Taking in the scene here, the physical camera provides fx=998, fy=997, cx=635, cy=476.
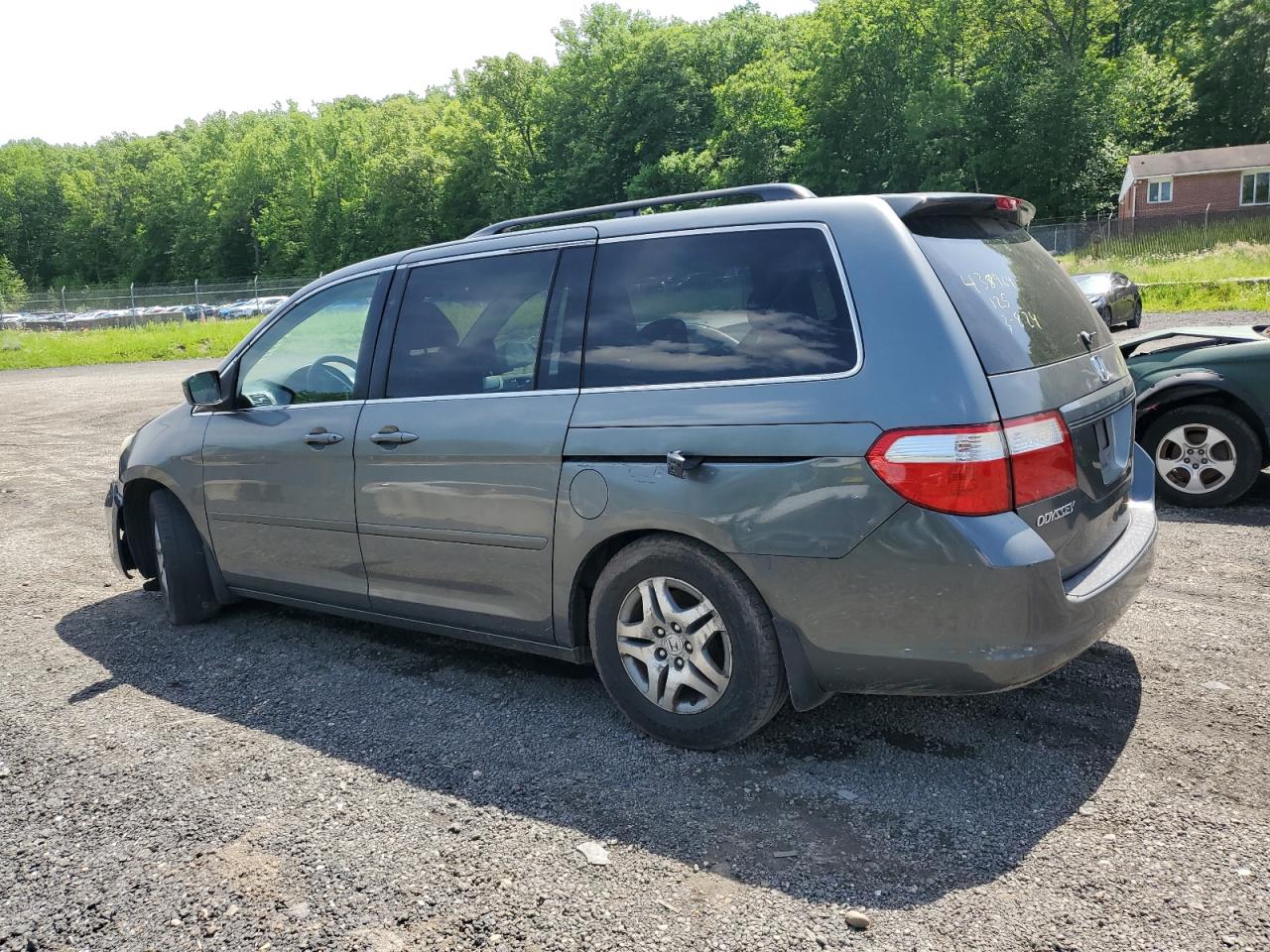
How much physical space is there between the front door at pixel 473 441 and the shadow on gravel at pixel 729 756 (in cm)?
39

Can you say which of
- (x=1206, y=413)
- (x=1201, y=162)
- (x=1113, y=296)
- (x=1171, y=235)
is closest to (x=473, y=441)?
(x=1206, y=413)

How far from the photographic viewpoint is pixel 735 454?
325cm

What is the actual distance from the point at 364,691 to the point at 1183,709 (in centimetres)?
328

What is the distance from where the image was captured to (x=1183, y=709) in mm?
3695

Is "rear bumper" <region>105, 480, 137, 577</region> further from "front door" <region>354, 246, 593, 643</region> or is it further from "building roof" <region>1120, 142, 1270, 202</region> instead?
"building roof" <region>1120, 142, 1270, 202</region>

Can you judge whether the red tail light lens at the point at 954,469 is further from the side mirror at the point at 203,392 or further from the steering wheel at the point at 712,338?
the side mirror at the point at 203,392

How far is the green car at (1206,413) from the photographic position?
640cm

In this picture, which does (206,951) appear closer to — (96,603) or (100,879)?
(100,879)

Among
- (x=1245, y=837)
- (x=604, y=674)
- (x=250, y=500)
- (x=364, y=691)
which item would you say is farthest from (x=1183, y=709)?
(x=250, y=500)

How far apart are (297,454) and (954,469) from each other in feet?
9.94

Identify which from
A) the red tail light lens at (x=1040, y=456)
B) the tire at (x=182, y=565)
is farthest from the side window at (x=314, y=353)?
the red tail light lens at (x=1040, y=456)

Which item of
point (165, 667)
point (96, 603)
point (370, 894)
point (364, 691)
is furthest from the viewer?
point (96, 603)

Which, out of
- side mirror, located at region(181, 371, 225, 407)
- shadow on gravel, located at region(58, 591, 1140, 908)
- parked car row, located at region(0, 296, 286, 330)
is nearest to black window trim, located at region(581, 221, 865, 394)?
shadow on gravel, located at region(58, 591, 1140, 908)

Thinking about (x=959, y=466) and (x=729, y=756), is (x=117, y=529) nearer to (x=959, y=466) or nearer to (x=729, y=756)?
(x=729, y=756)
